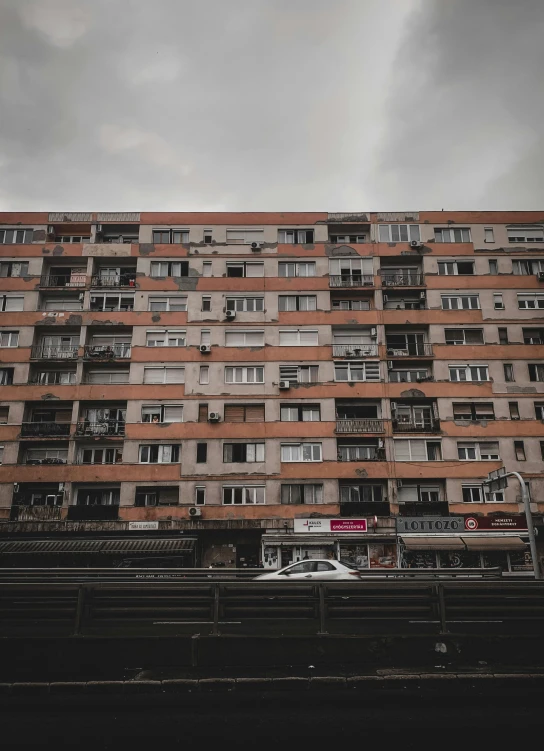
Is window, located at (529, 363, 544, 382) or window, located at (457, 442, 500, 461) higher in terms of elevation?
window, located at (529, 363, 544, 382)

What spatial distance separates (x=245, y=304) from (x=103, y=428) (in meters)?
11.9


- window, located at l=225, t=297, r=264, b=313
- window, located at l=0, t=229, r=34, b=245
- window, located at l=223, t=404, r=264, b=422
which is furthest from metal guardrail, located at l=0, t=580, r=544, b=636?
window, located at l=0, t=229, r=34, b=245

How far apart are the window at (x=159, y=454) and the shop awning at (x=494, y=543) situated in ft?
57.1

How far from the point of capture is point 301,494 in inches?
1341

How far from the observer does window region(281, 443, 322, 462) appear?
3462 cm

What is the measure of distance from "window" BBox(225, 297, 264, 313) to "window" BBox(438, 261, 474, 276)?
12249 millimetres

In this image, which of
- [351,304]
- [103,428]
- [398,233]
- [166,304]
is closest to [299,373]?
[351,304]

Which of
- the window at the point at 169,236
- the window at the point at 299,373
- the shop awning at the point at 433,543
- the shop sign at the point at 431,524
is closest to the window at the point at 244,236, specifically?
the window at the point at 169,236

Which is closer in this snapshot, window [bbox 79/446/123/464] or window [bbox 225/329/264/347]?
window [bbox 79/446/123/464]

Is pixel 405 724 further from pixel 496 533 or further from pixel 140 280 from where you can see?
pixel 140 280

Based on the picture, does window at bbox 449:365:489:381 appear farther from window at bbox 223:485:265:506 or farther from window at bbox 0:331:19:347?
window at bbox 0:331:19:347

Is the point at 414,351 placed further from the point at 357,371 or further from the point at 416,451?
the point at 416,451

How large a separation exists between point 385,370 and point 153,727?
31359mm

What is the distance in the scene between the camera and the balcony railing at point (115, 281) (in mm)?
38219
